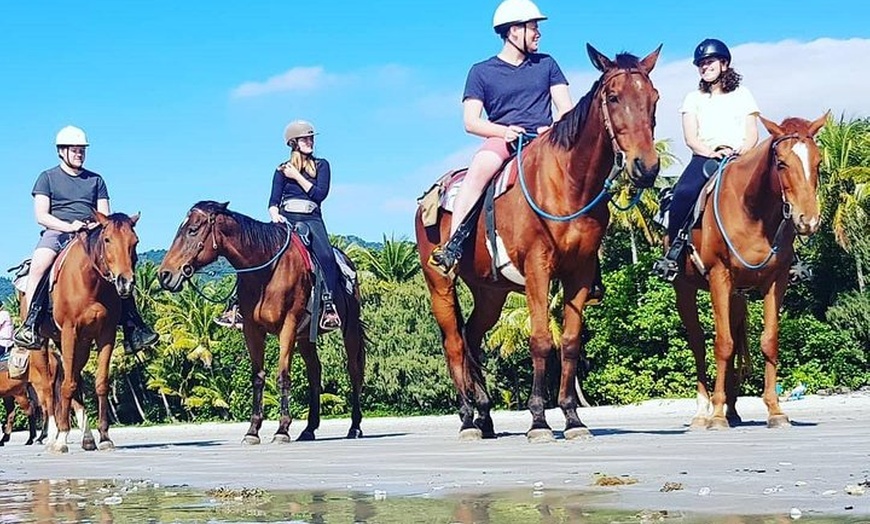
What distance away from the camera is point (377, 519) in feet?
18.2

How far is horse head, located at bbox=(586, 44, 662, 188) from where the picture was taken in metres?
9.73

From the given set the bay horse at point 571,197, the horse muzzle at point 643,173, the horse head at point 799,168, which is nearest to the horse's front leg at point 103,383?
the bay horse at point 571,197

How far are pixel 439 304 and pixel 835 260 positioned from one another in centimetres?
Answer: 2873

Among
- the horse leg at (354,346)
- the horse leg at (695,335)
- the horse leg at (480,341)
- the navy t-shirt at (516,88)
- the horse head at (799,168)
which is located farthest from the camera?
the horse leg at (354,346)

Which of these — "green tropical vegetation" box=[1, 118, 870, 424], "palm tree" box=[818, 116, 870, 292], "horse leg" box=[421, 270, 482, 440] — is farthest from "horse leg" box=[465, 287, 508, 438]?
"palm tree" box=[818, 116, 870, 292]

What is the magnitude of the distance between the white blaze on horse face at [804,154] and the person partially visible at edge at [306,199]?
6.22m

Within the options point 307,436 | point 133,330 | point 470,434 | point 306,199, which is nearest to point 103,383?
point 133,330

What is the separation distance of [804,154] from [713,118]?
5.70ft

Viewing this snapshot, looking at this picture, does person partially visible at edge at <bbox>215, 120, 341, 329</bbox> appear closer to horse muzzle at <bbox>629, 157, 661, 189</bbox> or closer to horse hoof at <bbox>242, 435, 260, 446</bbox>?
horse hoof at <bbox>242, 435, 260, 446</bbox>

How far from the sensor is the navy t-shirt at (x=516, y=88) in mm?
11406

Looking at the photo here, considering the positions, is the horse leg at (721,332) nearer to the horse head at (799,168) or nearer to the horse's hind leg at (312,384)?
the horse head at (799,168)

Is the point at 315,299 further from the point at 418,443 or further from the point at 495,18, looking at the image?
the point at 495,18

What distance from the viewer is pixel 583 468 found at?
7516 mm

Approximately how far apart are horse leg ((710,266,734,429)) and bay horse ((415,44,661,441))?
1330mm
